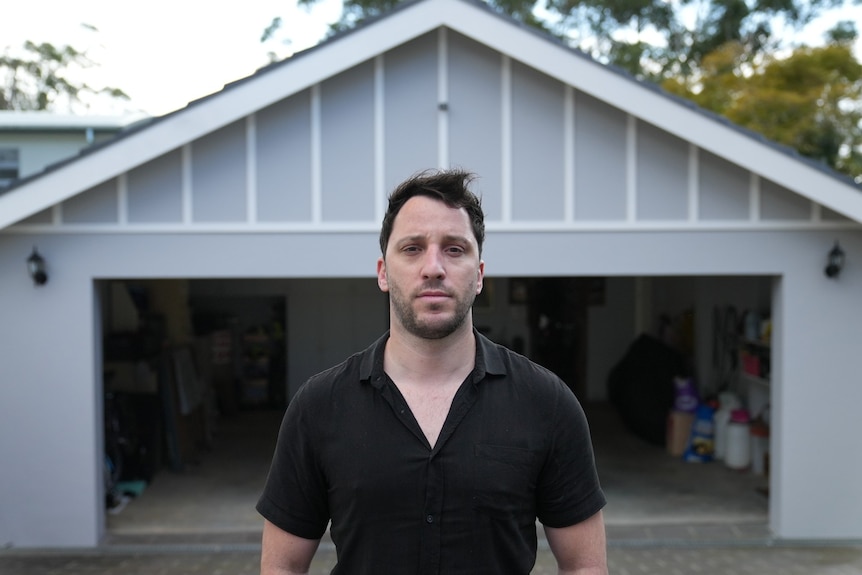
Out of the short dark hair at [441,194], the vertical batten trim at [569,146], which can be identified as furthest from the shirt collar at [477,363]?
the vertical batten trim at [569,146]

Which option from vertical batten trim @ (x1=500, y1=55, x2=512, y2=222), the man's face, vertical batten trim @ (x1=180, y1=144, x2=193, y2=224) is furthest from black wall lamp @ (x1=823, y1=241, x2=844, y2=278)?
the man's face

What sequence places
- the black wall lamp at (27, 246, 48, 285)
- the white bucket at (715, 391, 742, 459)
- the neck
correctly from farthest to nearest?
the white bucket at (715, 391, 742, 459)
the black wall lamp at (27, 246, 48, 285)
the neck

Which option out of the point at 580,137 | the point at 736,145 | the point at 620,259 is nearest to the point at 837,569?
the point at 620,259

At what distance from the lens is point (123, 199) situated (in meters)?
6.38

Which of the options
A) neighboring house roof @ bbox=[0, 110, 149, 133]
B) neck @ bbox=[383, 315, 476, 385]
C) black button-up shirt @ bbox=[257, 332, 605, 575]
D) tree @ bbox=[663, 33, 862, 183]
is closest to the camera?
black button-up shirt @ bbox=[257, 332, 605, 575]

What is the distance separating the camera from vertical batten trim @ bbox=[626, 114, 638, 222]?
6.43 metres

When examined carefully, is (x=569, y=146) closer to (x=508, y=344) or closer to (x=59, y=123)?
(x=508, y=344)

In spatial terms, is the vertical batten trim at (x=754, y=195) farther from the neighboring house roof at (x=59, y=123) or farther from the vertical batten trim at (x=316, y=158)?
the neighboring house roof at (x=59, y=123)

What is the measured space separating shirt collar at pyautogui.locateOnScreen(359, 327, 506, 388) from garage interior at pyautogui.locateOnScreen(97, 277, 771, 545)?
198 inches

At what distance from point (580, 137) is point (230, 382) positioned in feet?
23.2

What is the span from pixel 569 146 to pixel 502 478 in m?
4.79

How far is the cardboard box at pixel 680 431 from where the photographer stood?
9.37 m

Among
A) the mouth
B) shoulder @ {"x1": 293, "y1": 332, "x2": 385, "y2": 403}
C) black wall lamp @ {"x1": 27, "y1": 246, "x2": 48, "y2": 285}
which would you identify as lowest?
shoulder @ {"x1": 293, "y1": 332, "x2": 385, "y2": 403}

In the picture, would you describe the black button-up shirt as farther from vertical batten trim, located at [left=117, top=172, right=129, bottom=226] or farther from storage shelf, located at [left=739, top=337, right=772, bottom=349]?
storage shelf, located at [left=739, top=337, right=772, bottom=349]
